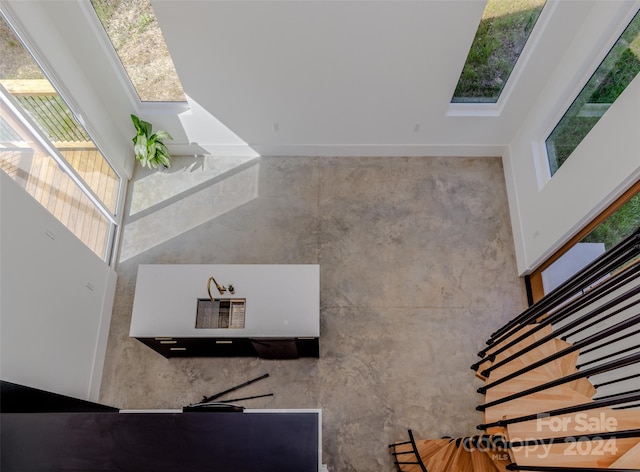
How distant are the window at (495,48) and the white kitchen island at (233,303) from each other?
2450 mm

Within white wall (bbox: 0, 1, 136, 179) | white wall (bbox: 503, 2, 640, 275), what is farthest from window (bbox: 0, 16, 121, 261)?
white wall (bbox: 503, 2, 640, 275)

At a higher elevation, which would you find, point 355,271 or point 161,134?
point 161,134

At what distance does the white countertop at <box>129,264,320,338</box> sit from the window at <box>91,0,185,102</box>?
1893 mm

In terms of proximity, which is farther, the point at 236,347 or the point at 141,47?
the point at 141,47

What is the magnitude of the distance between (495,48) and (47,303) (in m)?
4.38

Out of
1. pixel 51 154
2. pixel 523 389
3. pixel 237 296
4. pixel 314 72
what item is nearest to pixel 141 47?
pixel 51 154

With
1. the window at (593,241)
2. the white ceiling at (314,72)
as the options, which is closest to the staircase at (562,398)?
the window at (593,241)

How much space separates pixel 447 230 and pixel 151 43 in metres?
3.45

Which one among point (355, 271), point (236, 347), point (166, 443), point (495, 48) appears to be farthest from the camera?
point (355, 271)

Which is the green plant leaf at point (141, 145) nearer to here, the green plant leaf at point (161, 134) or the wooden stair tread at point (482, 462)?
the green plant leaf at point (161, 134)

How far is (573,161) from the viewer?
3805 mm

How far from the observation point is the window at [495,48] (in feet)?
12.7

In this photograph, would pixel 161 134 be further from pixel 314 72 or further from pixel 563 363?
pixel 563 363

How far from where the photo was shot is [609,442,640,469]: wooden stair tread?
1610mm
